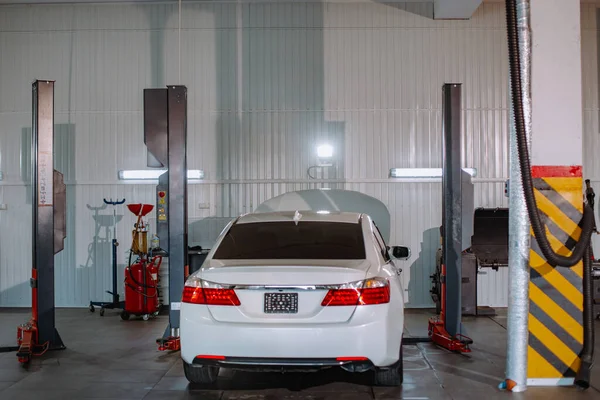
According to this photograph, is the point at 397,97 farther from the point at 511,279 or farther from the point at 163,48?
the point at 511,279

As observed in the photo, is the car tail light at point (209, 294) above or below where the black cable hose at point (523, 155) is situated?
below

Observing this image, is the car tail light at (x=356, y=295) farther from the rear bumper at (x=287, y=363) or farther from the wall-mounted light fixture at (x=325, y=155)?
the wall-mounted light fixture at (x=325, y=155)

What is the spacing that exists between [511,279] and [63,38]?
888 cm

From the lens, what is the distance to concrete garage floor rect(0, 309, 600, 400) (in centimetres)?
509

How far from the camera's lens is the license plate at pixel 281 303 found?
4.38 meters

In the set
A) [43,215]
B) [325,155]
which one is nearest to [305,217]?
[43,215]

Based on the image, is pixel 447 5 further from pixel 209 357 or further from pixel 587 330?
pixel 209 357

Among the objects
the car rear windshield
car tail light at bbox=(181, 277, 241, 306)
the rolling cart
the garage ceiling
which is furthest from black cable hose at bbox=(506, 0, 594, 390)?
the rolling cart

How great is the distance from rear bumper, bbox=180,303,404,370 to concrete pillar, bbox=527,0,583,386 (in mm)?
1729

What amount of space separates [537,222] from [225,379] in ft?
10.4

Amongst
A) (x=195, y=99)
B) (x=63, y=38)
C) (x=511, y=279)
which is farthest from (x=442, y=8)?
(x=63, y=38)

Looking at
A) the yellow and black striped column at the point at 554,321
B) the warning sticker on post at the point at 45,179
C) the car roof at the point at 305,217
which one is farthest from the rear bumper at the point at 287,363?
the warning sticker on post at the point at 45,179

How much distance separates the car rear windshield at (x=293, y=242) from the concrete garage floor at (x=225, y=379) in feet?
4.00

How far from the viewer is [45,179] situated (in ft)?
22.9
